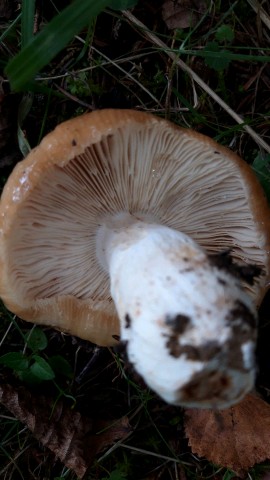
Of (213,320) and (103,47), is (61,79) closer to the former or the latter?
(103,47)

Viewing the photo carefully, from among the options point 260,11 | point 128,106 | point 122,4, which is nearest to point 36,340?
point 128,106

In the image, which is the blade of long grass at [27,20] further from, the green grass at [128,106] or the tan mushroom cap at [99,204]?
the tan mushroom cap at [99,204]

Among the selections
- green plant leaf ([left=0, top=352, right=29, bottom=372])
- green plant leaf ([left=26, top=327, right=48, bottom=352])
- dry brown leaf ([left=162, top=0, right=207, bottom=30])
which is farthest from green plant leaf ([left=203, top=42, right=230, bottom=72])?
green plant leaf ([left=0, top=352, right=29, bottom=372])

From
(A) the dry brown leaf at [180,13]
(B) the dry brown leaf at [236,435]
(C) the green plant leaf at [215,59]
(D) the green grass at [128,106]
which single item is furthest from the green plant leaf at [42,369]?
(A) the dry brown leaf at [180,13]

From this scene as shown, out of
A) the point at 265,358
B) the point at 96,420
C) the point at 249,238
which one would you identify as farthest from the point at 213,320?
the point at 96,420

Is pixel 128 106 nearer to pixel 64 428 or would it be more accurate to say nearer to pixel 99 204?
pixel 99 204

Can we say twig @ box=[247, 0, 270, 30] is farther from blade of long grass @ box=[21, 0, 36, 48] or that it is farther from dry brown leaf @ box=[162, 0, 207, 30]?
blade of long grass @ box=[21, 0, 36, 48]
